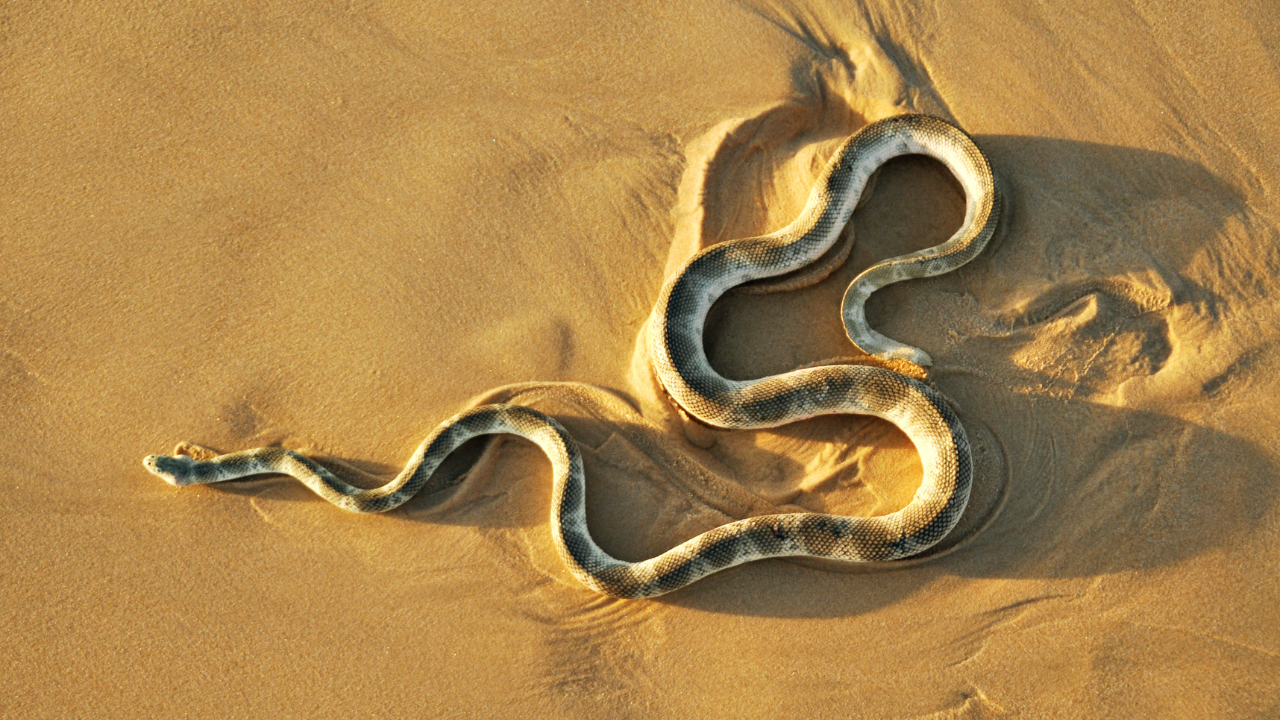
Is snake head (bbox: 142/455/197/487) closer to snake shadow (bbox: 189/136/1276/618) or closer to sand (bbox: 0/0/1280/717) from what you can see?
sand (bbox: 0/0/1280/717)

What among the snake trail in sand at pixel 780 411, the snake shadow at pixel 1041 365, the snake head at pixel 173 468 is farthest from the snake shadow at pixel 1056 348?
the snake head at pixel 173 468

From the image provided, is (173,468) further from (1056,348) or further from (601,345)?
(1056,348)

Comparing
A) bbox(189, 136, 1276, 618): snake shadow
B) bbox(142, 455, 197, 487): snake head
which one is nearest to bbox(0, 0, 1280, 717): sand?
bbox(189, 136, 1276, 618): snake shadow

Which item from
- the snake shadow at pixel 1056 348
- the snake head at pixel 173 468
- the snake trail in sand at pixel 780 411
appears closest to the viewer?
the snake trail in sand at pixel 780 411

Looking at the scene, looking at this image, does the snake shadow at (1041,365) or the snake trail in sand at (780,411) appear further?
the snake shadow at (1041,365)

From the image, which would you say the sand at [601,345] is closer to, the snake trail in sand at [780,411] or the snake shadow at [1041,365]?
the snake shadow at [1041,365]

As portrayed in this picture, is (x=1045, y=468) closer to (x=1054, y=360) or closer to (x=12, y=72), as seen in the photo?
(x=1054, y=360)

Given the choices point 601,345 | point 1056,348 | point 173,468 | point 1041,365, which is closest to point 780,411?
point 601,345

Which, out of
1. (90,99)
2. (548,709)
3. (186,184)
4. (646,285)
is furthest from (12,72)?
(548,709)
